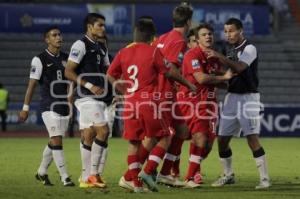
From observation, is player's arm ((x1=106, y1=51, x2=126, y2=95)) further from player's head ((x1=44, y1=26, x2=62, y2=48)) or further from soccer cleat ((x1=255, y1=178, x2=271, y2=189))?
soccer cleat ((x1=255, y1=178, x2=271, y2=189))

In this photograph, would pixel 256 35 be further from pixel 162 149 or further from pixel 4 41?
pixel 162 149

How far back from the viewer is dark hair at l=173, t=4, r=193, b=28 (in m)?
12.0

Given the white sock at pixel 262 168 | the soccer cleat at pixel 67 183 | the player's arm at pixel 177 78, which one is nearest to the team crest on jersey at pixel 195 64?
the player's arm at pixel 177 78

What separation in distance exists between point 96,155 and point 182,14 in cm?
213

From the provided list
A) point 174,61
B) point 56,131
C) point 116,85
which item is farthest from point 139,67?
point 56,131

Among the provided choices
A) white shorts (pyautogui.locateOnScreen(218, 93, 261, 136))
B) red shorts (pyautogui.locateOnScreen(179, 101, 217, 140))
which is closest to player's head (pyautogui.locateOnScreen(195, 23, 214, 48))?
white shorts (pyautogui.locateOnScreen(218, 93, 261, 136))

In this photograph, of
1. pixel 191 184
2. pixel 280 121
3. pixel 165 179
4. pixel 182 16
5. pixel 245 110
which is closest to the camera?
pixel 191 184

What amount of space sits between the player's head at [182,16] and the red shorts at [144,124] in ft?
4.97

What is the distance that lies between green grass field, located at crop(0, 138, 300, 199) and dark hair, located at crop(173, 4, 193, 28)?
7.05ft

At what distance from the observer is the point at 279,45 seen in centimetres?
3466

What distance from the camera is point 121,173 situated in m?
14.4

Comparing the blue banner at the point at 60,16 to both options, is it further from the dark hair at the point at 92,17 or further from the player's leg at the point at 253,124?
the player's leg at the point at 253,124

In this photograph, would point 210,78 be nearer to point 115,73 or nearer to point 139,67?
point 139,67

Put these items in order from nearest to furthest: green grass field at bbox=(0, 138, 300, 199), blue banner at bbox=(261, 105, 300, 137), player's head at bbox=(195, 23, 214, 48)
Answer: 1. green grass field at bbox=(0, 138, 300, 199)
2. player's head at bbox=(195, 23, 214, 48)
3. blue banner at bbox=(261, 105, 300, 137)
